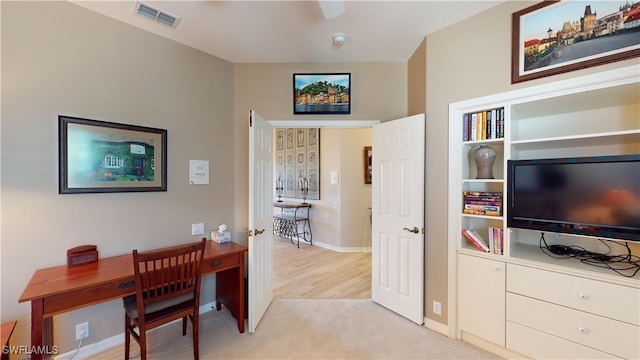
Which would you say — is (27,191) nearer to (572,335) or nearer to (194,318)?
(194,318)

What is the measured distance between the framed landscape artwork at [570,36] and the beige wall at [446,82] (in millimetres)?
75

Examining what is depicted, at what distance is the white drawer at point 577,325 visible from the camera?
1492 millimetres

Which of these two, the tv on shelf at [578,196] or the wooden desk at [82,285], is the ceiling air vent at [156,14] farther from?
the tv on shelf at [578,196]

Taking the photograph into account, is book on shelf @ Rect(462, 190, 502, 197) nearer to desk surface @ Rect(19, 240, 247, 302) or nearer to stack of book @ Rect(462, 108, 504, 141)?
stack of book @ Rect(462, 108, 504, 141)

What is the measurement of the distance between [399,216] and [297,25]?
82.1 inches

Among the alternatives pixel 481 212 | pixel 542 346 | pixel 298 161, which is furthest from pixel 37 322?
pixel 298 161

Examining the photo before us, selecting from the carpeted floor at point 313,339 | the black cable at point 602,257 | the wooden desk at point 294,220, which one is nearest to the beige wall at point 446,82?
the carpeted floor at point 313,339

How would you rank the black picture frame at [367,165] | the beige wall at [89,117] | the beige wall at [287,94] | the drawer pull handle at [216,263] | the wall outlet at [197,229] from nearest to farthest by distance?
the beige wall at [89,117] < the drawer pull handle at [216,263] < the wall outlet at [197,229] < the beige wall at [287,94] < the black picture frame at [367,165]

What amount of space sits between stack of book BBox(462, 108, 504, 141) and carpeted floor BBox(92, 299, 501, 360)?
5.88ft

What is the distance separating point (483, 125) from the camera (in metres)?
2.06

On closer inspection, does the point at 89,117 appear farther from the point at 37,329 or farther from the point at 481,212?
the point at 481,212

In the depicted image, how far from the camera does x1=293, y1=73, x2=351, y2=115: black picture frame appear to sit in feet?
9.36

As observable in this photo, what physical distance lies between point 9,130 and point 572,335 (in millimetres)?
4106

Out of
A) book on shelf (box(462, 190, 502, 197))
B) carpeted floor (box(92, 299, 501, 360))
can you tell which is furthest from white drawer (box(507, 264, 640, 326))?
carpeted floor (box(92, 299, 501, 360))
